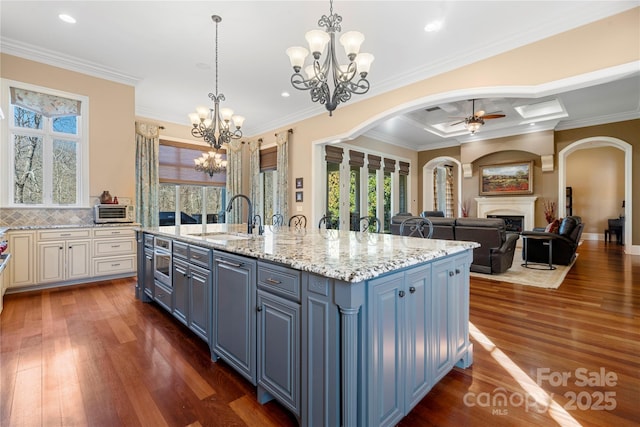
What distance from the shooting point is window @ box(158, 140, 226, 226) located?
6855 mm

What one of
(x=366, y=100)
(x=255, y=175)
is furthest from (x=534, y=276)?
(x=255, y=175)

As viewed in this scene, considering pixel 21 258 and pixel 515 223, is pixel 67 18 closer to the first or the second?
pixel 21 258

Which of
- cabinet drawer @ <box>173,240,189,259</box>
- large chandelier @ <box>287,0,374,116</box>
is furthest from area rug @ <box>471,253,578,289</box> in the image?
cabinet drawer @ <box>173,240,189,259</box>

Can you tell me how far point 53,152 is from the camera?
14.8 ft

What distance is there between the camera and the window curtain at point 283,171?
689 cm

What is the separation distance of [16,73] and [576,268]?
31.7ft

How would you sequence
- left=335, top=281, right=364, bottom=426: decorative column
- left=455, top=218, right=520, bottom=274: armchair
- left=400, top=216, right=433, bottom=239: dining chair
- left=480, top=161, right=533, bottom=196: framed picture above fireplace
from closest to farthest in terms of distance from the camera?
left=335, top=281, right=364, bottom=426: decorative column < left=400, top=216, right=433, bottom=239: dining chair < left=455, top=218, right=520, bottom=274: armchair < left=480, top=161, right=533, bottom=196: framed picture above fireplace

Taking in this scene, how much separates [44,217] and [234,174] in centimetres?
411

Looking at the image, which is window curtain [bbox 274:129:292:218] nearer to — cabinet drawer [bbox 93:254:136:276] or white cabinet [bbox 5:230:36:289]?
cabinet drawer [bbox 93:254:136:276]

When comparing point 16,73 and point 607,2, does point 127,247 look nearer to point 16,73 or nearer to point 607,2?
point 16,73

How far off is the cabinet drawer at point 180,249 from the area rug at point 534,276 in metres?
4.55

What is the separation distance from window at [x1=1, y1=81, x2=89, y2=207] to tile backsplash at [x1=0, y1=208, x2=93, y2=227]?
0.10 m

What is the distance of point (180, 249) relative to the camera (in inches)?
106

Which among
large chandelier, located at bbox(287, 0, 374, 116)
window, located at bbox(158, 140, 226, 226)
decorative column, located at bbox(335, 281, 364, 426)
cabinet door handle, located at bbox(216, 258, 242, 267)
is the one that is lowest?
decorative column, located at bbox(335, 281, 364, 426)
